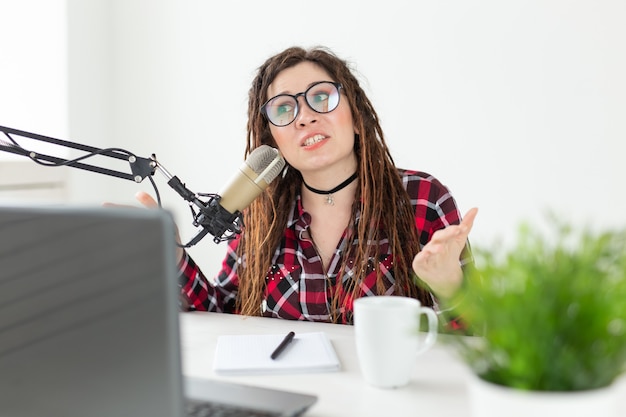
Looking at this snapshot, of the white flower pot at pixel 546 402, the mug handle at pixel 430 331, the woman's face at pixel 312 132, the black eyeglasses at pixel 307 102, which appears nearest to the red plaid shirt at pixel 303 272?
the woman's face at pixel 312 132

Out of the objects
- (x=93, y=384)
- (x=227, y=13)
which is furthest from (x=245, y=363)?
(x=227, y=13)

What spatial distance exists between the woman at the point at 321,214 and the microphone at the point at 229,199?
1.33 feet

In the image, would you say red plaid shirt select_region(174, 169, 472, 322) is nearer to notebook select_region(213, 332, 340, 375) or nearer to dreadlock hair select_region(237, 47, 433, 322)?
dreadlock hair select_region(237, 47, 433, 322)

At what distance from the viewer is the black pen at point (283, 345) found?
1.20 metres

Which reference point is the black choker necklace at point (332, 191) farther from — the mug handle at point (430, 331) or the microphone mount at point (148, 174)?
the mug handle at point (430, 331)

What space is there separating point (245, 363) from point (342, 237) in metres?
0.76

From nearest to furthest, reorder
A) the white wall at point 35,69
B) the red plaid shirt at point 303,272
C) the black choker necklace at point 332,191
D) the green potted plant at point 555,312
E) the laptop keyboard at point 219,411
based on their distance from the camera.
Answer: the green potted plant at point 555,312, the laptop keyboard at point 219,411, the red plaid shirt at point 303,272, the black choker necklace at point 332,191, the white wall at point 35,69

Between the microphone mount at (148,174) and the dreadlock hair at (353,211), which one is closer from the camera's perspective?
the microphone mount at (148,174)

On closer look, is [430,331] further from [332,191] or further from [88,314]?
[332,191]

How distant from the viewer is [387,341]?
102 centimetres

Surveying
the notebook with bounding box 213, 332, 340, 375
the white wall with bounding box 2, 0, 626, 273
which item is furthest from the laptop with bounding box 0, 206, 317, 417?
the white wall with bounding box 2, 0, 626, 273

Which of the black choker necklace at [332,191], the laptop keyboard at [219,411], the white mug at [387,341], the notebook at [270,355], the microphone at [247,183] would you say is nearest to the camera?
the laptop keyboard at [219,411]

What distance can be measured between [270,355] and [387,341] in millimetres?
266

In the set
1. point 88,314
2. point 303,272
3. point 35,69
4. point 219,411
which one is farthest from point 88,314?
point 35,69
